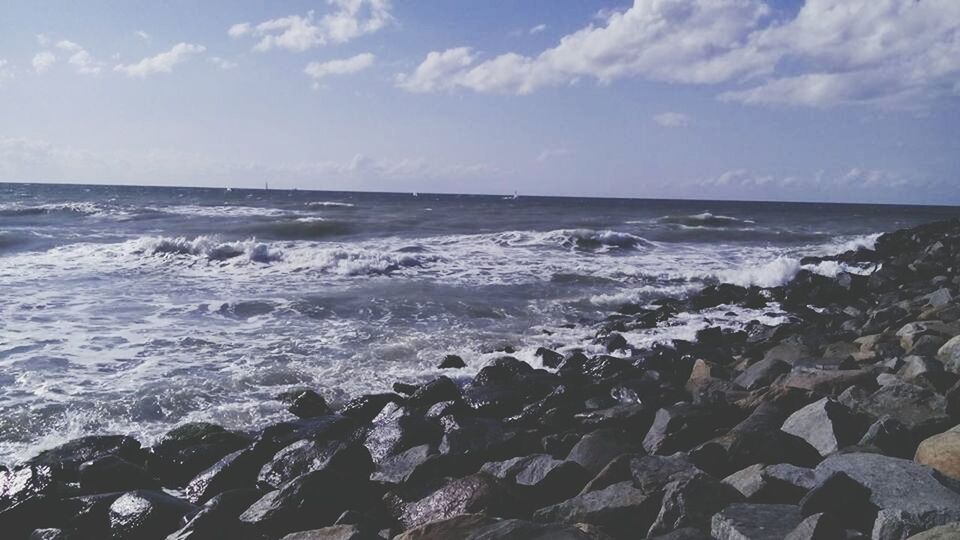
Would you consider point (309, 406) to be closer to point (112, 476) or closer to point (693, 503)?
point (112, 476)

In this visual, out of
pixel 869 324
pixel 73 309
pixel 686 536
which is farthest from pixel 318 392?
pixel 869 324

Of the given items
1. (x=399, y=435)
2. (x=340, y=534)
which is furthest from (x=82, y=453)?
(x=340, y=534)

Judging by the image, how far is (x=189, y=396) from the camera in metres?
6.53

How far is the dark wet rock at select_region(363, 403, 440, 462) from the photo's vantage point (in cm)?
495

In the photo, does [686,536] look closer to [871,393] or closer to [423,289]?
[871,393]

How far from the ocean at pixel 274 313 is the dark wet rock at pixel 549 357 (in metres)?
0.19

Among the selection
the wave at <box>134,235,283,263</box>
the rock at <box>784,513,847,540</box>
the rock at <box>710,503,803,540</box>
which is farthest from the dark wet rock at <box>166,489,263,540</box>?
the wave at <box>134,235,283,263</box>

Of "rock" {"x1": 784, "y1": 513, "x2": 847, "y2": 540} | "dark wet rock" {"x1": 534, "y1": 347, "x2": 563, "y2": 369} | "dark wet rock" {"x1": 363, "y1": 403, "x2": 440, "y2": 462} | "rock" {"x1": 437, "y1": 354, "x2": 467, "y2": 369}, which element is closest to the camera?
"rock" {"x1": 784, "y1": 513, "x2": 847, "y2": 540}

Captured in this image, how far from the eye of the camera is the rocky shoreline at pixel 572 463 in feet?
9.11

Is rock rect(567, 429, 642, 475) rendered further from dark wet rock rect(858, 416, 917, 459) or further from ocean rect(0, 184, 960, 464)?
ocean rect(0, 184, 960, 464)

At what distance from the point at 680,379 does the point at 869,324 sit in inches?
130

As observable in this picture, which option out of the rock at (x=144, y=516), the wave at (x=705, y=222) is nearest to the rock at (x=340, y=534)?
the rock at (x=144, y=516)

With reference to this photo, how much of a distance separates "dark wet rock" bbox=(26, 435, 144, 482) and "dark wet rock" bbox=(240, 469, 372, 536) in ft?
6.11

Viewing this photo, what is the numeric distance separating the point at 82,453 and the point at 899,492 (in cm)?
555
